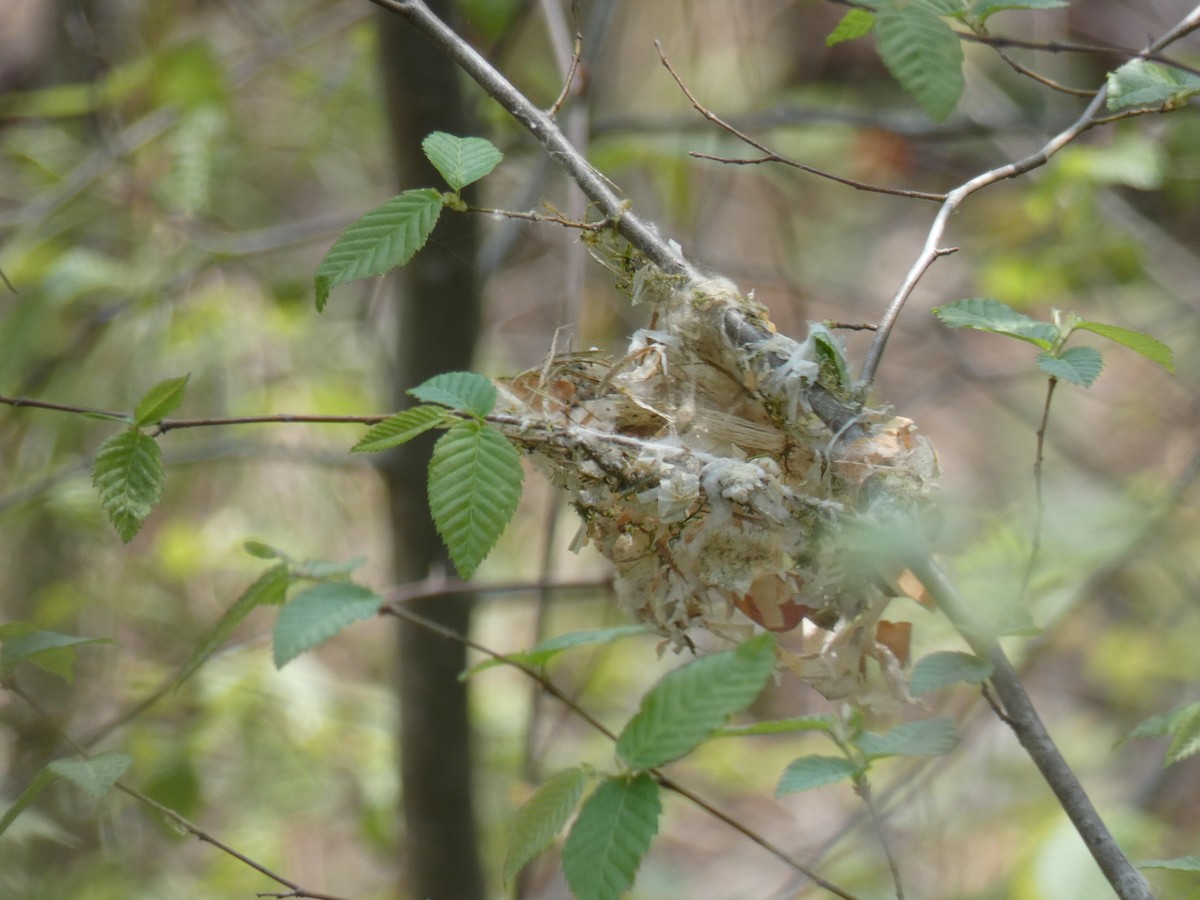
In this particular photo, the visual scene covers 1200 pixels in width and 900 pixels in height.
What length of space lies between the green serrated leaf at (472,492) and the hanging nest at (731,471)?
0.29 feet

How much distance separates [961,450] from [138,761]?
3.41m

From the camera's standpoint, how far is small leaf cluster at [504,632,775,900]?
2.43 feet

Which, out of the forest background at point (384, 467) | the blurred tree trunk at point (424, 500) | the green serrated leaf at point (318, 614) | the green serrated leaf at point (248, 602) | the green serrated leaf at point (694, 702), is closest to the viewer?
the green serrated leaf at point (694, 702)

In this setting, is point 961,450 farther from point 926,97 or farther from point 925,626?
point 926,97

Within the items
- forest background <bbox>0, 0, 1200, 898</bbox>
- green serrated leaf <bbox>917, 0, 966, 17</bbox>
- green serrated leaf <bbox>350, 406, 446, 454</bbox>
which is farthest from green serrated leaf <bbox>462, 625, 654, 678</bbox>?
green serrated leaf <bbox>917, 0, 966, 17</bbox>

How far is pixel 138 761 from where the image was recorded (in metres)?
2.42

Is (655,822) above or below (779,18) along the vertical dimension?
below

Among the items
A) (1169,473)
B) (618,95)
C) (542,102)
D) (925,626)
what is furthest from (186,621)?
(1169,473)

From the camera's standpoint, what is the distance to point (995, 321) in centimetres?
88

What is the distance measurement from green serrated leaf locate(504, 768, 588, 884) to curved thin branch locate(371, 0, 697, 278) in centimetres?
46

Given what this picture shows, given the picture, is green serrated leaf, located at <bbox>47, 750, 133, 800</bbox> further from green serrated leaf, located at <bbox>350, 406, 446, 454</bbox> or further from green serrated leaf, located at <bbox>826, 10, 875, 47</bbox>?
green serrated leaf, located at <bbox>826, 10, 875, 47</bbox>

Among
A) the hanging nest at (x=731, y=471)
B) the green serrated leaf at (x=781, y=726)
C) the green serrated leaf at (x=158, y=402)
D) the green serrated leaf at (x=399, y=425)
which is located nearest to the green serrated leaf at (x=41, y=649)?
the green serrated leaf at (x=158, y=402)

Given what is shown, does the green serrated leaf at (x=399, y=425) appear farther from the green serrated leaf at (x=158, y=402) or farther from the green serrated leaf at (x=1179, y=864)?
the green serrated leaf at (x=1179, y=864)

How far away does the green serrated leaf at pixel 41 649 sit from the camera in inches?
37.7
